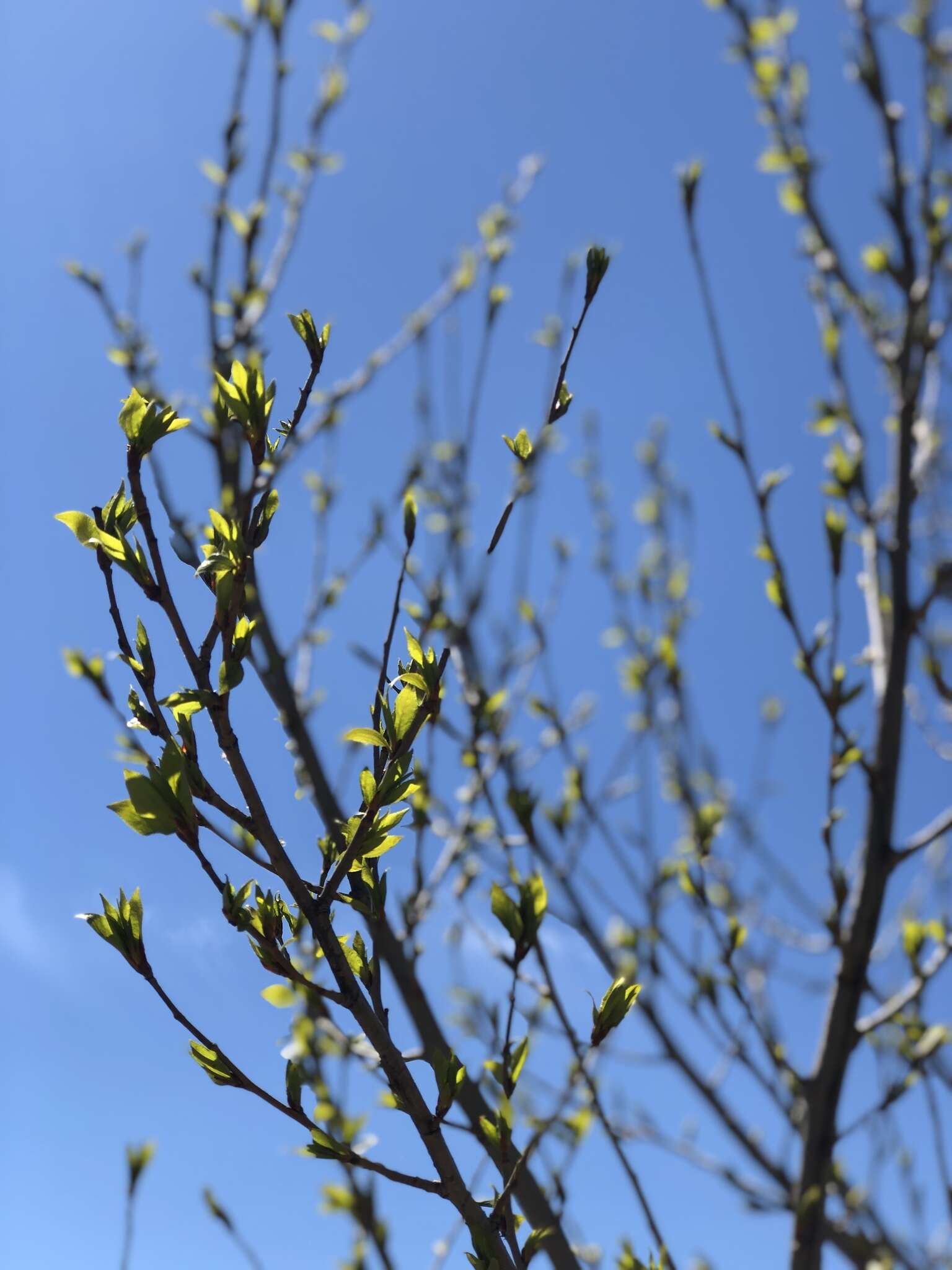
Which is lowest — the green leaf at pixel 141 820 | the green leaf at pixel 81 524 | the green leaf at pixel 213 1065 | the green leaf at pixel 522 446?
the green leaf at pixel 213 1065

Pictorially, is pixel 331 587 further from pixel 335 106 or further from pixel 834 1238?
pixel 834 1238

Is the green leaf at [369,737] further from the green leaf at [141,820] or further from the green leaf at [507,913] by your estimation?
the green leaf at [507,913]

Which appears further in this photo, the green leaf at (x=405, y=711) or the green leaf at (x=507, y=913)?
the green leaf at (x=507, y=913)

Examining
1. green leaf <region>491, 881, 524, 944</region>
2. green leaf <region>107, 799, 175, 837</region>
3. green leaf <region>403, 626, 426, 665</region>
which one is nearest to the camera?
green leaf <region>107, 799, 175, 837</region>

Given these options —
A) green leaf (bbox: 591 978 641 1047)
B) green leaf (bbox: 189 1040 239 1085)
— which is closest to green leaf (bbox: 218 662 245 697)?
green leaf (bbox: 189 1040 239 1085)

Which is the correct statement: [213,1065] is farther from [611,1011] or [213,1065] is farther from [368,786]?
[611,1011]

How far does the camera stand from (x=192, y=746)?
846 millimetres

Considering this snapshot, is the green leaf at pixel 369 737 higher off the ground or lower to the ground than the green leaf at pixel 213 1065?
higher

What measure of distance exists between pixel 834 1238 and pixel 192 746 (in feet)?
6.36

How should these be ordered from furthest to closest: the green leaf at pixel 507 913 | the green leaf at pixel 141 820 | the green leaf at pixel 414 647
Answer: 1. the green leaf at pixel 507 913
2. the green leaf at pixel 414 647
3. the green leaf at pixel 141 820

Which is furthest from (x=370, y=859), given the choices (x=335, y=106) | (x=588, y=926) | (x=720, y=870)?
(x=335, y=106)

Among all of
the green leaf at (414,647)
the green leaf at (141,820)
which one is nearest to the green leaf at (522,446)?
the green leaf at (414,647)

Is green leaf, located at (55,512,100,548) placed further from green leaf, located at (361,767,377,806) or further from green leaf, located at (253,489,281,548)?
green leaf, located at (361,767,377,806)

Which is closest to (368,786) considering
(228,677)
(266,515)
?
(228,677)
